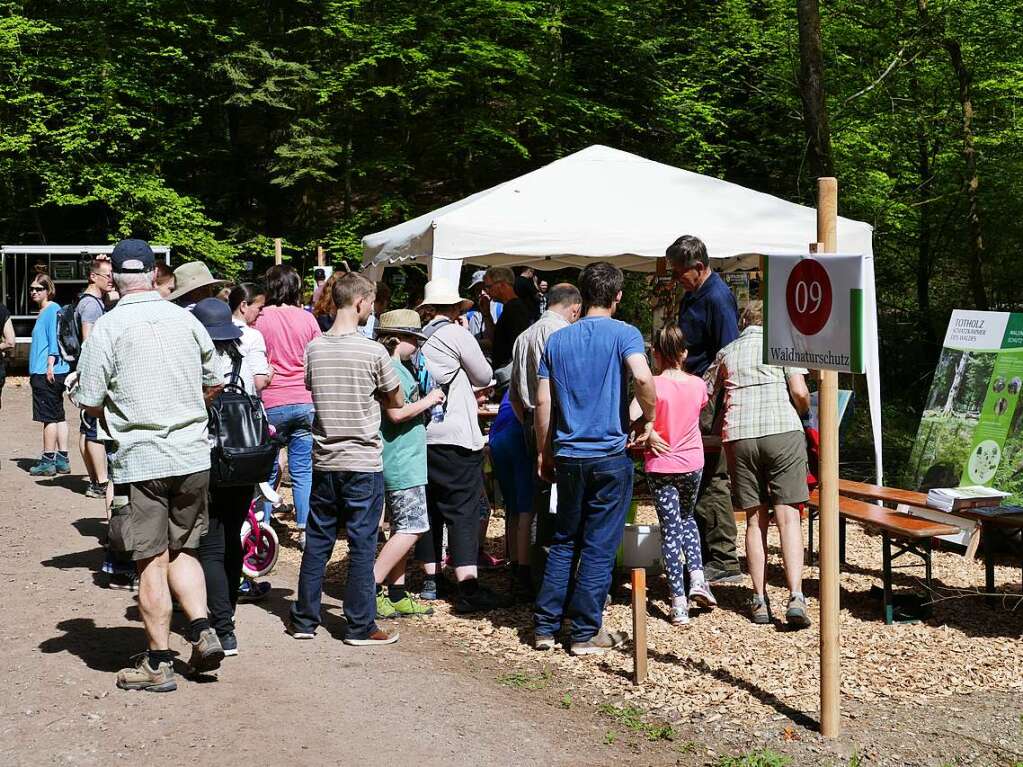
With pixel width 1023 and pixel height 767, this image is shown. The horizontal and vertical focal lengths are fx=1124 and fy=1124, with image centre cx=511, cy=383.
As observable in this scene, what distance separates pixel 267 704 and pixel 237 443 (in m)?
1.21

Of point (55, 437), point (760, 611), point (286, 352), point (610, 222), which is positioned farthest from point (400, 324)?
point (55, 437)

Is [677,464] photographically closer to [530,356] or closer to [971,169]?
[530,356]

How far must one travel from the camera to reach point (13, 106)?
1012 inches

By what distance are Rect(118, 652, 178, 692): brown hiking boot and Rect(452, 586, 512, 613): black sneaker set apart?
79.4 inches

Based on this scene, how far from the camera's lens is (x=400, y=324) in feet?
22.2

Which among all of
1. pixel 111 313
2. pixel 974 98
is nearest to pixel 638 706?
pixel 111 313

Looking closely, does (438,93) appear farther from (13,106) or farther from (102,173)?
(13,106)

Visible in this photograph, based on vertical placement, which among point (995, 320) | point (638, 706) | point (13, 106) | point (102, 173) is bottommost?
point (638, 706)

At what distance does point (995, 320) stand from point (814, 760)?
16.9 feet

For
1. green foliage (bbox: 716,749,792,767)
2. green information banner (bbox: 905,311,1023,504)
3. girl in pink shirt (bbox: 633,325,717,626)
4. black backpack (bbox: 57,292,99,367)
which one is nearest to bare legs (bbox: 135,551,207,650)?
green foliage (bbox: 716,749,792,767)

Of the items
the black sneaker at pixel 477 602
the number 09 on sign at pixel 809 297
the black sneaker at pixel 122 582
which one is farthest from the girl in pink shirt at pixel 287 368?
the number 09 on sign at pixel 809 297

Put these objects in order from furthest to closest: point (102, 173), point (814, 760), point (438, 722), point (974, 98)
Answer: point (102, 173) < point (974, 98) < point (438, 722) < point (814, 760)

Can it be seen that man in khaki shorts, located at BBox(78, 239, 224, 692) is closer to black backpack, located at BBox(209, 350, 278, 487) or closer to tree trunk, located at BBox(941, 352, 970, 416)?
black backpack, located at BBox(209, 350, 278, 487)

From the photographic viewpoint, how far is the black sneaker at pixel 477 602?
6.65 meters
